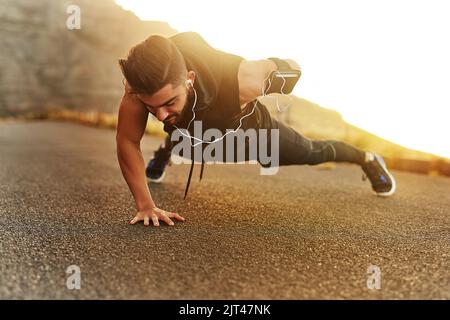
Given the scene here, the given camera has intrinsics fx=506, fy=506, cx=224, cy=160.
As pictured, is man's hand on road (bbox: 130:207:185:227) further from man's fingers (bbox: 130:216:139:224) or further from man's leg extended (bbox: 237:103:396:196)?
man's leg extended (bbox: 237:103:396:196)

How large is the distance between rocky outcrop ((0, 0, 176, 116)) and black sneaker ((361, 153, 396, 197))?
32222mm

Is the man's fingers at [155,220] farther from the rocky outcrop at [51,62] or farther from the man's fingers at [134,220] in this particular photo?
the rocky outcrop at [51,62]

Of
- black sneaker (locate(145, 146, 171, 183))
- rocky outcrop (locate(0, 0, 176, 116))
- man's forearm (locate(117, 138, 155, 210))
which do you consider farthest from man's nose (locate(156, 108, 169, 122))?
rocky outcrop (locate(0, 0, 176, 116))

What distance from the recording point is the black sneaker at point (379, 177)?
3795mm

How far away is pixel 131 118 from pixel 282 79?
2.66 feet

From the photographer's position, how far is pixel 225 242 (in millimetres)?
2236

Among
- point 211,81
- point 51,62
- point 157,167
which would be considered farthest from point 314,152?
point 51,62

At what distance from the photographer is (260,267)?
1875 mm

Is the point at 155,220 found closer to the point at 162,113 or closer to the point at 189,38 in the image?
the point at 162,113

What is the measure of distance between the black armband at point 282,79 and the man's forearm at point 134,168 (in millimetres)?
747

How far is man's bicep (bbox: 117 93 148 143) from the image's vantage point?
7.88ft

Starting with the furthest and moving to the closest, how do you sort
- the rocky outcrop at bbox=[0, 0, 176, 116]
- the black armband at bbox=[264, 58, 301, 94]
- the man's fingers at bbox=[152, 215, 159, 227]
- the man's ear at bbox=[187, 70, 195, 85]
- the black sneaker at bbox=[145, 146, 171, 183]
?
1. the rocky outcrop at bbox=[0, 0, 176, 116]
2. the black sneaker at bbox=[145, 146, 171, 183]
3. the black armband at bbox=[264, 58, 301, 94]
4. the man's fingers at bbox=[152, 215, 159, 227]
5. the man's ear at bbox=[187, 70, 195, 85]


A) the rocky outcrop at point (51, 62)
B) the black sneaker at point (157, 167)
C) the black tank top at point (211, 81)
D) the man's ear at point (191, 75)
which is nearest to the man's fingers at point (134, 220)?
the black tank top at point (211, 81)
